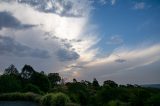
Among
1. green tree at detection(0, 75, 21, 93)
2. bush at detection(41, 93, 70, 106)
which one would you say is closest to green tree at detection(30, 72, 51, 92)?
green tree at detection(0, 75, 21, 93)

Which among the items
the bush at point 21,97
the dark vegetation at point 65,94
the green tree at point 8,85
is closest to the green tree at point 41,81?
the dark vegetation at point 65,94

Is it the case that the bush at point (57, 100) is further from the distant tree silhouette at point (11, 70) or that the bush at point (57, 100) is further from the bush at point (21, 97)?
the distant tree silhouette at point (11, 70)

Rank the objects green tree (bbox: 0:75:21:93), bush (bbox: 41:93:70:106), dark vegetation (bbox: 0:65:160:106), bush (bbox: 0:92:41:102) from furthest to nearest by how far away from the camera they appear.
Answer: green tree (bbox: 0:75:21:93) → bush (bbox: 0:92:41:102) → dark vegetation (bbox: 0:65:160:106) → bush (bbox: 41:93:70:106)

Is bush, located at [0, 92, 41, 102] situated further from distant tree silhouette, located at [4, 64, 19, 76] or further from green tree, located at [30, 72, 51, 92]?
distant tree silhouette, located at [4, 64, 19, 76]

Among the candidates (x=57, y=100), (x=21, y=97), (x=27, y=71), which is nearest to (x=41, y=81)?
Result: (x=27, y=71)

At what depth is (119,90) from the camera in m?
33.1

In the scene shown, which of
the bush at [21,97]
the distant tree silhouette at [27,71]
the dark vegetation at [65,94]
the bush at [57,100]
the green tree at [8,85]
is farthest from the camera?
the distant tree silhouette at [27,71]

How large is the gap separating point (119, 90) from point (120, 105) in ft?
23.5

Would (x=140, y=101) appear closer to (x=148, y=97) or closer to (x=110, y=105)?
(x=148, y=97)

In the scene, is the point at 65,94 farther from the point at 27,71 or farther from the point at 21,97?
the point at 27,71

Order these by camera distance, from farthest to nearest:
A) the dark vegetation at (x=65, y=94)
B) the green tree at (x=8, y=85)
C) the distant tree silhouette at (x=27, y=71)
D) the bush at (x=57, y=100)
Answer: the distant tree silhouette at (x=27, y=71) < the green tree at (x=8, y=85) < the dark vegetation at (x=65, y=94) < the bush at (x=57, y=100)

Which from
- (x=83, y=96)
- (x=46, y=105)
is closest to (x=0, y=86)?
(x=83, y=96)

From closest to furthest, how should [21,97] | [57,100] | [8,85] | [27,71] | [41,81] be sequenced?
1. [57,100]
2. [21,97]
3. [8,85]
4. [41,81]
5. [27,71]

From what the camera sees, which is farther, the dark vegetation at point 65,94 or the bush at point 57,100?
the dark vegetation at point 65,94
